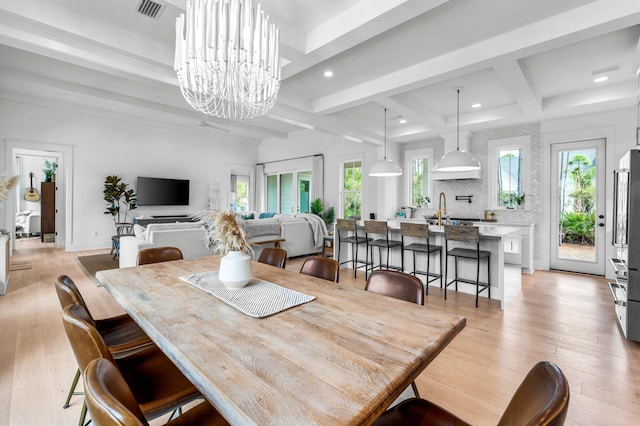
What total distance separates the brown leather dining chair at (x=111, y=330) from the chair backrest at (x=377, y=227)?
324 centimetres

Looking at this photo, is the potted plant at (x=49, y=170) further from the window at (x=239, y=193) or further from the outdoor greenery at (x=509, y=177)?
the outdoor greenery at (x=509, y=177)

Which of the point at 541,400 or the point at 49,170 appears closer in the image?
the point at 541,400

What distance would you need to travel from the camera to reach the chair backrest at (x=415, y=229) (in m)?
3.98

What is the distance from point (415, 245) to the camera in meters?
4.25

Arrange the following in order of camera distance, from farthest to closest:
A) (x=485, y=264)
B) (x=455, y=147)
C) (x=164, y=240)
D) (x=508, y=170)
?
(x=455, y=147) < (x=508, y=170) < (x=164, y=240) < (x=485, y=264)

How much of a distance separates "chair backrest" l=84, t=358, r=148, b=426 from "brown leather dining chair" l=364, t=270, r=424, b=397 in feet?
4.32

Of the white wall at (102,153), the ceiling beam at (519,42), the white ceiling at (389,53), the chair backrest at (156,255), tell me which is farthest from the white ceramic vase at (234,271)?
the white wall at (102,153)

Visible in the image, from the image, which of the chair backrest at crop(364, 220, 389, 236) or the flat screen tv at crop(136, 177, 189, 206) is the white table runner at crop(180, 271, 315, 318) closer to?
the chair backrest at crop(364, 220, 389, 236)

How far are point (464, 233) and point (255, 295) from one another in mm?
2867

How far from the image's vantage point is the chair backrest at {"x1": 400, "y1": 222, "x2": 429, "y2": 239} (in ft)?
13.1

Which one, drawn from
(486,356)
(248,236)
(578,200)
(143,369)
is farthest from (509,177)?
(143,369)

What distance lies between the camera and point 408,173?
7.48m

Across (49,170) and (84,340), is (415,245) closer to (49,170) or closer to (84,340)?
(84,340)

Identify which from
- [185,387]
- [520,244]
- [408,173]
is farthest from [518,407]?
[408,173]
